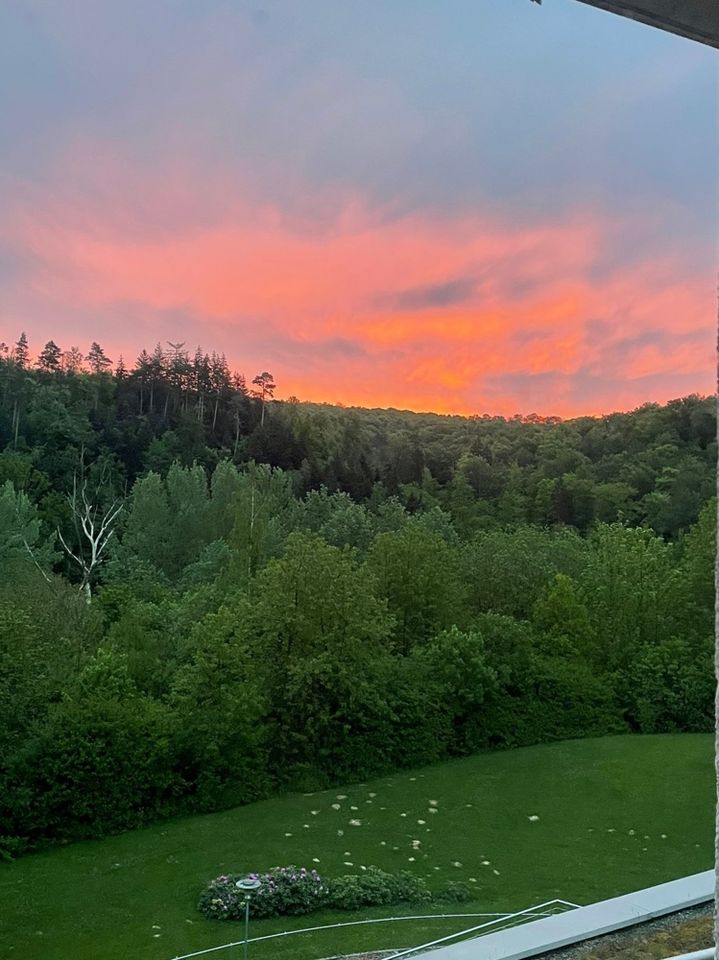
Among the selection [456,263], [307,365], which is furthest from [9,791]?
[456,263]

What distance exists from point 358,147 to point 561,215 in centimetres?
374

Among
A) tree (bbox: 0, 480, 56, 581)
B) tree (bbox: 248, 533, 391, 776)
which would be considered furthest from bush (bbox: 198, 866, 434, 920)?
tree (bbox: 0, 480, 56, 581)

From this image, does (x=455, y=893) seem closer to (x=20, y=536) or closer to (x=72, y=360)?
(x=20, y=536)

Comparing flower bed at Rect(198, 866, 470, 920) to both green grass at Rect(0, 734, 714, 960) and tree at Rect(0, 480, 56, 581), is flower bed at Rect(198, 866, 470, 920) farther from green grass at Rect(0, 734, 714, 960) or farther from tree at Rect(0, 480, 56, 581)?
tree at Rect(0, 480, 56, 581)

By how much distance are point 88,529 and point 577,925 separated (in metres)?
7.45

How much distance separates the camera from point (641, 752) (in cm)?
743

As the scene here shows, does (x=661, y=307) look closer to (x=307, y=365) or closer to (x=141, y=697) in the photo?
(x=307, y=365)

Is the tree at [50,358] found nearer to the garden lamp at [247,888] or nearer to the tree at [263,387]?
the tree at [263,387]

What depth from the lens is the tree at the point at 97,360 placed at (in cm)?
1041

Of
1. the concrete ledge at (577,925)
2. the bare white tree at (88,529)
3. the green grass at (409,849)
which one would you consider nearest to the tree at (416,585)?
the green grass at (409,849)

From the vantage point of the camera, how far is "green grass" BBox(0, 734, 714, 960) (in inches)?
188

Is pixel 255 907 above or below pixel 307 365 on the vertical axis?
below

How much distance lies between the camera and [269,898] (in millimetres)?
4898

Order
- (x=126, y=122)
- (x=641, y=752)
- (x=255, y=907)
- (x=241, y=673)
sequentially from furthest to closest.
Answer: (x=126, y=122) → (x=641, y=752) → (x=241, y=673) → (x=255, y=907)
